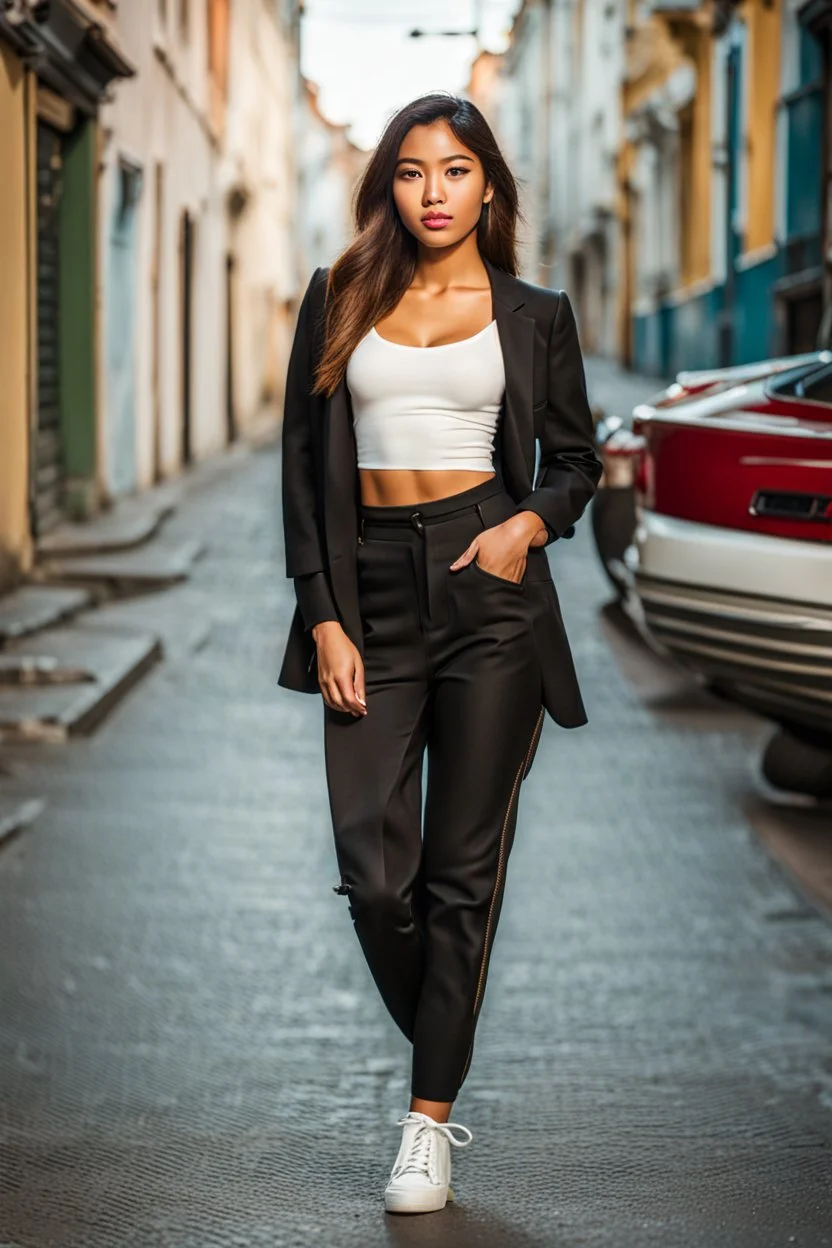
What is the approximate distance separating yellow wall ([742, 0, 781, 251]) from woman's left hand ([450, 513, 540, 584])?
57.8ft

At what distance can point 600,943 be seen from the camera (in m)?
6.21

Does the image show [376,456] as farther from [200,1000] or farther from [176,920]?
[176,920]

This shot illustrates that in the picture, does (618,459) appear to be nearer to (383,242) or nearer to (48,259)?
(48,259)

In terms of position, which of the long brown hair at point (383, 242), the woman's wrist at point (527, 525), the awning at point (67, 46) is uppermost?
the awning at point (67, 46)

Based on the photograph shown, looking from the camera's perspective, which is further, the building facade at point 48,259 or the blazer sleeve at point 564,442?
the building facade at point 48,259

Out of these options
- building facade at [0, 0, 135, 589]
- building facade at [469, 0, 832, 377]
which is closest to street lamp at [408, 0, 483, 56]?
building facade at [469, 0, 832, 377]

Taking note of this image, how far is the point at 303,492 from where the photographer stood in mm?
3736

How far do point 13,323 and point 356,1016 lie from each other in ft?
26.5

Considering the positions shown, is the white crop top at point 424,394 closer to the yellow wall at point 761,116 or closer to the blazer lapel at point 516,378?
the blazer lapel at point 516,378

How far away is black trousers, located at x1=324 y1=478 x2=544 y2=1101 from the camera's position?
3.64m

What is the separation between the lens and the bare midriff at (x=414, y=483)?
3.65 metres

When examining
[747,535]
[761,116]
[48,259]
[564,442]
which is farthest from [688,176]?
[564,442]

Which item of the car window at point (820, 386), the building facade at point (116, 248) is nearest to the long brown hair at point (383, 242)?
the car window at point (820, 386)

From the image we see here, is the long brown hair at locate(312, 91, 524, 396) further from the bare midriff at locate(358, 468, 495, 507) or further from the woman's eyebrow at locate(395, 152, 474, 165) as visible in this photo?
the bare midriff at locate(358, 468, 495, 507)
